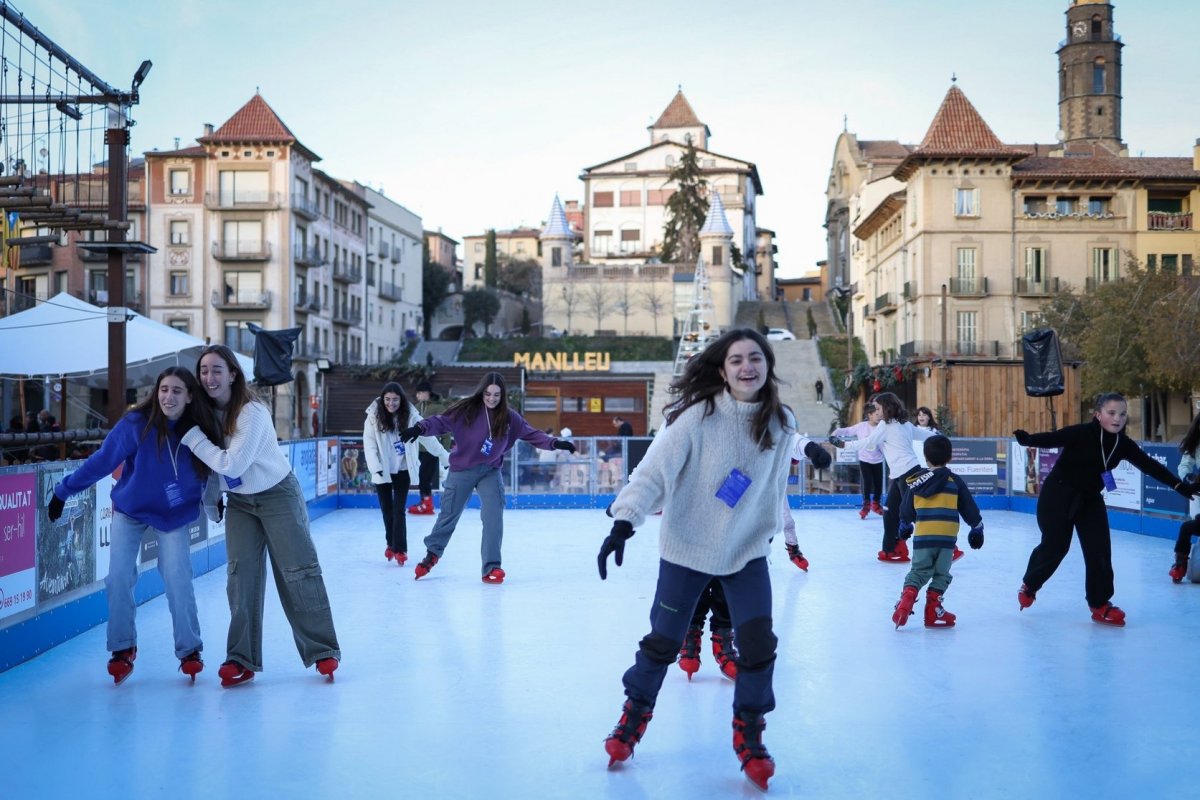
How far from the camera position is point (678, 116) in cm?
A: 8181

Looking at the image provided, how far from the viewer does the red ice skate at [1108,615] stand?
7.76 m

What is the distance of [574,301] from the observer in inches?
2518

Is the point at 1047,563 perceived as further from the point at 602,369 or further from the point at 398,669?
the point at 602,369

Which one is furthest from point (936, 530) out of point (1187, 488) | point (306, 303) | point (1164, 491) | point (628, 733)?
point (306, 303)

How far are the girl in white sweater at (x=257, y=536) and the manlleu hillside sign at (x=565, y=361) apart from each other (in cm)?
4546

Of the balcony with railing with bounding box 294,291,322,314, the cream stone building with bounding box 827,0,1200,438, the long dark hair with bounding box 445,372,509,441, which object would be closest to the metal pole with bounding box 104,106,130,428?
the long dark hair with bounding box 445,372,509,441

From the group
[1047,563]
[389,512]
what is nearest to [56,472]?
[389,512]

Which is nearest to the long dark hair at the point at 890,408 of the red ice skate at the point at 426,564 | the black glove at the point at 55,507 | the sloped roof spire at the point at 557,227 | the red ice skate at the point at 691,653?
the red ice skate at the point at 426,564

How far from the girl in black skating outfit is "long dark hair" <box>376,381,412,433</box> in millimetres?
5850

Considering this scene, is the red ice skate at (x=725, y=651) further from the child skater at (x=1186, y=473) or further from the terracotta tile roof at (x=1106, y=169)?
the terracotta tile roof at (x=1106, y=169)

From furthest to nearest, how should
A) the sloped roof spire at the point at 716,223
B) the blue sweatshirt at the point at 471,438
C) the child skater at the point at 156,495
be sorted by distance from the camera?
the sloped roof spire at the point at 716,223, the blue sweatshirt at the point at 471,438, the child skater at the point at 156,495

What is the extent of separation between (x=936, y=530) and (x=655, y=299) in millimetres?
56524

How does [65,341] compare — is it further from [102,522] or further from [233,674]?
[233,674]

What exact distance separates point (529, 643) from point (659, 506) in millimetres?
2858
